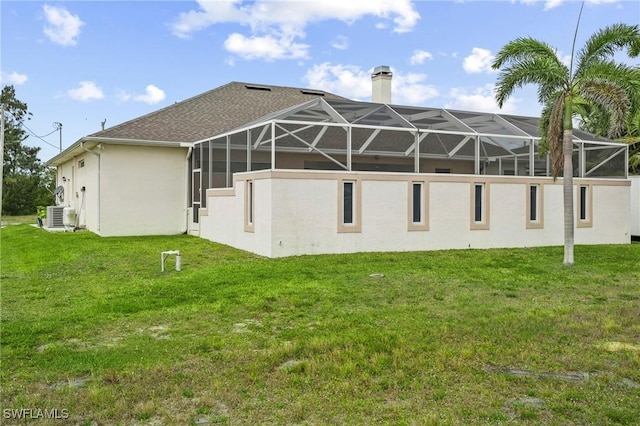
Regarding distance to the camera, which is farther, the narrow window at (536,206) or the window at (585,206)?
the window at (585,206)

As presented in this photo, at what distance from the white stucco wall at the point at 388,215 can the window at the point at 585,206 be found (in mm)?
183

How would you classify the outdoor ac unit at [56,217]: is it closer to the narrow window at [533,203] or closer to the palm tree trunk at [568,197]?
the narrow window at [533,203]

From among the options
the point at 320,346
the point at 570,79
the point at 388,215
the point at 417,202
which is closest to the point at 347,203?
the point at 388,215

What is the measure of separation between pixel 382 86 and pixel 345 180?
29.4 ft

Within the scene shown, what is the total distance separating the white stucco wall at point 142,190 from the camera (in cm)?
1759

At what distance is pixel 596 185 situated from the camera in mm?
16359

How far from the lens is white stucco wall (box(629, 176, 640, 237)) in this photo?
18719mm

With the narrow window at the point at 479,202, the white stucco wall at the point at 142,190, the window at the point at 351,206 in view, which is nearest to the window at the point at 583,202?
the narrow window at the point at 479,202

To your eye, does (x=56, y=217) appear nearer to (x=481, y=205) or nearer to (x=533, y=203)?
(x=481, y=205)

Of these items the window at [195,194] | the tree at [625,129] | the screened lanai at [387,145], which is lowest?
the window at [195,194]

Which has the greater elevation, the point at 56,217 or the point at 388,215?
the point at 388,215

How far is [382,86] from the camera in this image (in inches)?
810

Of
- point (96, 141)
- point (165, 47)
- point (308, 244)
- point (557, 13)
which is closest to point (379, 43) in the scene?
point (557, 13)

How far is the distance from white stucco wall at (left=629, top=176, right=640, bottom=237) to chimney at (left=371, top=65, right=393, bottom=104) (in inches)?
369
